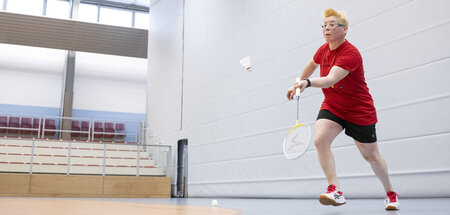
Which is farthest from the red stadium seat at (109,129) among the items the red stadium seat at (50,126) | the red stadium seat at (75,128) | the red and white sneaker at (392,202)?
the red and white sneaker at (392,202)

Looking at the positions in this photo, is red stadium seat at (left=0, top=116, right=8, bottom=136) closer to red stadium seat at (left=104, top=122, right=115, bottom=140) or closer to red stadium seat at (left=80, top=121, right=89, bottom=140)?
red stadium seat at (left=80, top=121, right=89, bottom=140)

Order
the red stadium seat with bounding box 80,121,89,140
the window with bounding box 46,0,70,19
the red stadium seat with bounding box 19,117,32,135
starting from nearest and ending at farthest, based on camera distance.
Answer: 1. the red stadium seat with bounding box 19,117,32,135
2. the red stadium seat with bounding box 80,121,89,140
3. the window with bounding box 46,0,70,19

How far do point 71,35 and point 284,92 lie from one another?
432 inches

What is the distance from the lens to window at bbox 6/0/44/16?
53.3 feet

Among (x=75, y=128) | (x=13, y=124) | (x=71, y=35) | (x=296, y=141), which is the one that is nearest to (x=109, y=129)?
(x=75, y=128)

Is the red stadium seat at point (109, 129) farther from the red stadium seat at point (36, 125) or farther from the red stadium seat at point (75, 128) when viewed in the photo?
the red stadium seat at point (36, 125)

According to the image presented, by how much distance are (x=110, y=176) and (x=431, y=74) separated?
25.0 feet

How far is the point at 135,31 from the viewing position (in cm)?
1530

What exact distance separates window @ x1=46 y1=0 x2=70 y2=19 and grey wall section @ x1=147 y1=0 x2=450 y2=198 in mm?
7735

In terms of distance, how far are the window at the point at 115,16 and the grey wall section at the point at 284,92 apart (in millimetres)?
6955

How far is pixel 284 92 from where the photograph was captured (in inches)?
247

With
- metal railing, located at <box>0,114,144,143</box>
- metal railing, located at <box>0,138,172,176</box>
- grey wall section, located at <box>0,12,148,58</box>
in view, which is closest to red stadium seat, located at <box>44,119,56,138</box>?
metal railing, located at <box>0,114,144,143</box>

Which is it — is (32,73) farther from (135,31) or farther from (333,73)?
(333,73)

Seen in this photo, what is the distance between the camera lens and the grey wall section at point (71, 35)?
1449 cm
